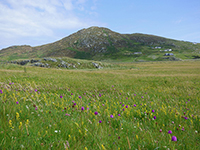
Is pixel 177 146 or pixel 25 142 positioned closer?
pixel 25 142

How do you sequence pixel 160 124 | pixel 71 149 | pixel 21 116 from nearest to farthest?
pixel 71 149, pixel 21 116, pixel 160 124

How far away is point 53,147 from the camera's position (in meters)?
2.07

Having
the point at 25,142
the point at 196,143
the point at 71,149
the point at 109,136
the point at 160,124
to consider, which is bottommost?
the point at 160,124

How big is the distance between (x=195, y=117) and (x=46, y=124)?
172 inches

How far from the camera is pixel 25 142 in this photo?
2135mm

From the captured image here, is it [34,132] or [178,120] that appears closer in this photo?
[34,132]

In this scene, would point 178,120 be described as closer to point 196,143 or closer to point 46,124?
point 196,143

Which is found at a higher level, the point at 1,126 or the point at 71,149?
the point at 1,126

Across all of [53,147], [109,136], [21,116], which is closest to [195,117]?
[109,136]

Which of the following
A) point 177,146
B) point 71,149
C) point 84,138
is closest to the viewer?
point 71,149

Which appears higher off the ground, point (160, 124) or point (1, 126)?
point (1, 126)

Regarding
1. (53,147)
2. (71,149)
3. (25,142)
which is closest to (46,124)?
(25,142)

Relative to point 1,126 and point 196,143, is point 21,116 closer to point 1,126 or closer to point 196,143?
point 1,126

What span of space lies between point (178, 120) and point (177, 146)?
1619mm
